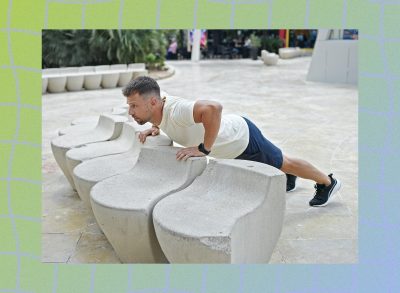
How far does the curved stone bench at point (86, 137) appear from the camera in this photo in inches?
197

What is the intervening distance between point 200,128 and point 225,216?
92cm

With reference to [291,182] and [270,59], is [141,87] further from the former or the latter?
[270,59]

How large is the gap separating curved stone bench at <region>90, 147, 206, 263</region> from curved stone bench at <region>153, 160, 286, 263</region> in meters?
0.12

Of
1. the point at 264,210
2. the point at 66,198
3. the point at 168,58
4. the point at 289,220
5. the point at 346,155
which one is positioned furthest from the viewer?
the point at 168,58

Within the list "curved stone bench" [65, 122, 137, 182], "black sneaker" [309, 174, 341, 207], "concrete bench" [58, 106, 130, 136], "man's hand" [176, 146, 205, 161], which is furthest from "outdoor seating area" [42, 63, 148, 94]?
"man's hand" [176, 146, 205, 161]

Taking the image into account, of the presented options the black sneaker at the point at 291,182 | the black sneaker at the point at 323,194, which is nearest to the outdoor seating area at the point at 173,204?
the black sneaker at the point at 323,194

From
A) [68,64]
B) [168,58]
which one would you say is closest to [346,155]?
[68,64]

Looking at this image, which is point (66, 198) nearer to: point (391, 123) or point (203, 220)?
point (203, 220)

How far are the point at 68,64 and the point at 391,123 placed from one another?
15.6 metres

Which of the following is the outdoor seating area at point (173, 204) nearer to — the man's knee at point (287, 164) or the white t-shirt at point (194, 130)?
the white t-shirt at point (194, 130)

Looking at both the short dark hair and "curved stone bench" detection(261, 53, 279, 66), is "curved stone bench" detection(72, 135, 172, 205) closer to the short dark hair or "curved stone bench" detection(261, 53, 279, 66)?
the short dark hair

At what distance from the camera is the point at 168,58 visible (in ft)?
77.7

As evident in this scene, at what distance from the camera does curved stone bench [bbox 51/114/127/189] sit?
4992mm

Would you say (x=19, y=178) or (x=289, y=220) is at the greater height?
(x=19, y=178)
